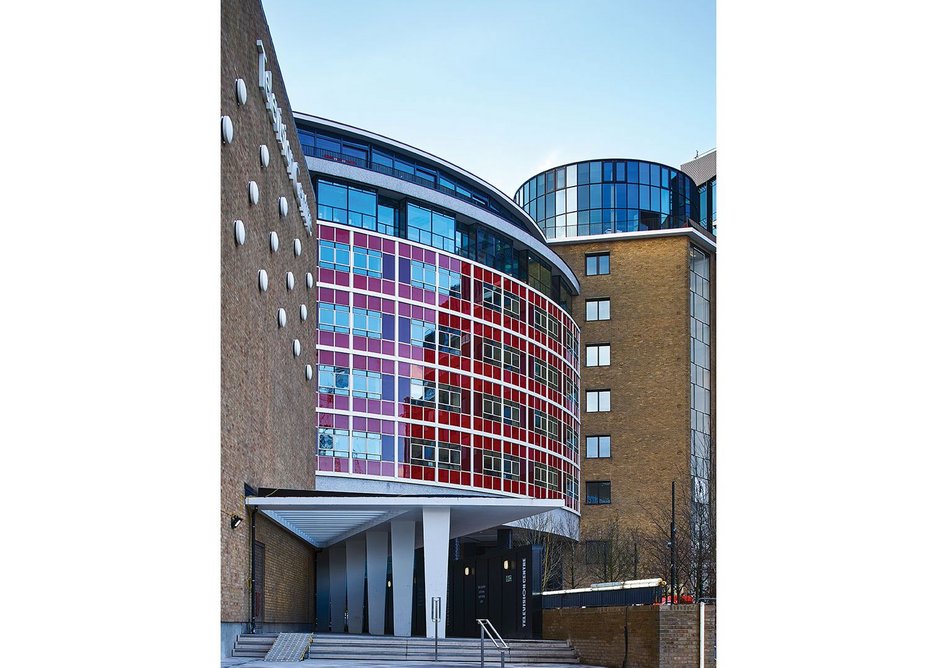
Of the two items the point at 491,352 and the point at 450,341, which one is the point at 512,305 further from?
the point at 450,341

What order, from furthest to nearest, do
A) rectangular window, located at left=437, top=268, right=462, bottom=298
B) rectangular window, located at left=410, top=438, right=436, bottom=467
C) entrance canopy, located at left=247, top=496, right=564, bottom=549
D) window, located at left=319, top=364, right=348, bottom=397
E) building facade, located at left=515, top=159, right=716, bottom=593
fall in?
1. building facade, located at left=515, top=159, right=716, bottom=593
2. rectangular window, located at left=437, top=268, right=462, bottom=298
3. rectangular window, located at left=410, top=438, right=436, bottom=467
4. window, located at left=319, top=364, right=348, bottom=397
5. entrance canopy, located at left=247, top=496, right=564, bottom=549

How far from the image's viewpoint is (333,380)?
43.8m

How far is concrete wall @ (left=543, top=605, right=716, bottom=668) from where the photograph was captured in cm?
1744

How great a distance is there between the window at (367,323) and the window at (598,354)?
21.9 metres

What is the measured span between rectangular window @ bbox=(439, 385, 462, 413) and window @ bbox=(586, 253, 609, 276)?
1892 cm

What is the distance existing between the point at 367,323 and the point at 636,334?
2352 cm

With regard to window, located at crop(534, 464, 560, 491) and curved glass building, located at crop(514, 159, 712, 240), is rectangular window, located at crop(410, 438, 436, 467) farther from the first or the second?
curved glass building, located at crop(514, 159, 712, 240)

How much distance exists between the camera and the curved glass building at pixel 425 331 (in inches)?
1737

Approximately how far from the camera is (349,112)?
59.1 m

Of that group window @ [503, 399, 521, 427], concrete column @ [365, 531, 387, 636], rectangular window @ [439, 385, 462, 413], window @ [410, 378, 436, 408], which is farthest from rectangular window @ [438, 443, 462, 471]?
concrete column @ [365, 531, 387, 636]
